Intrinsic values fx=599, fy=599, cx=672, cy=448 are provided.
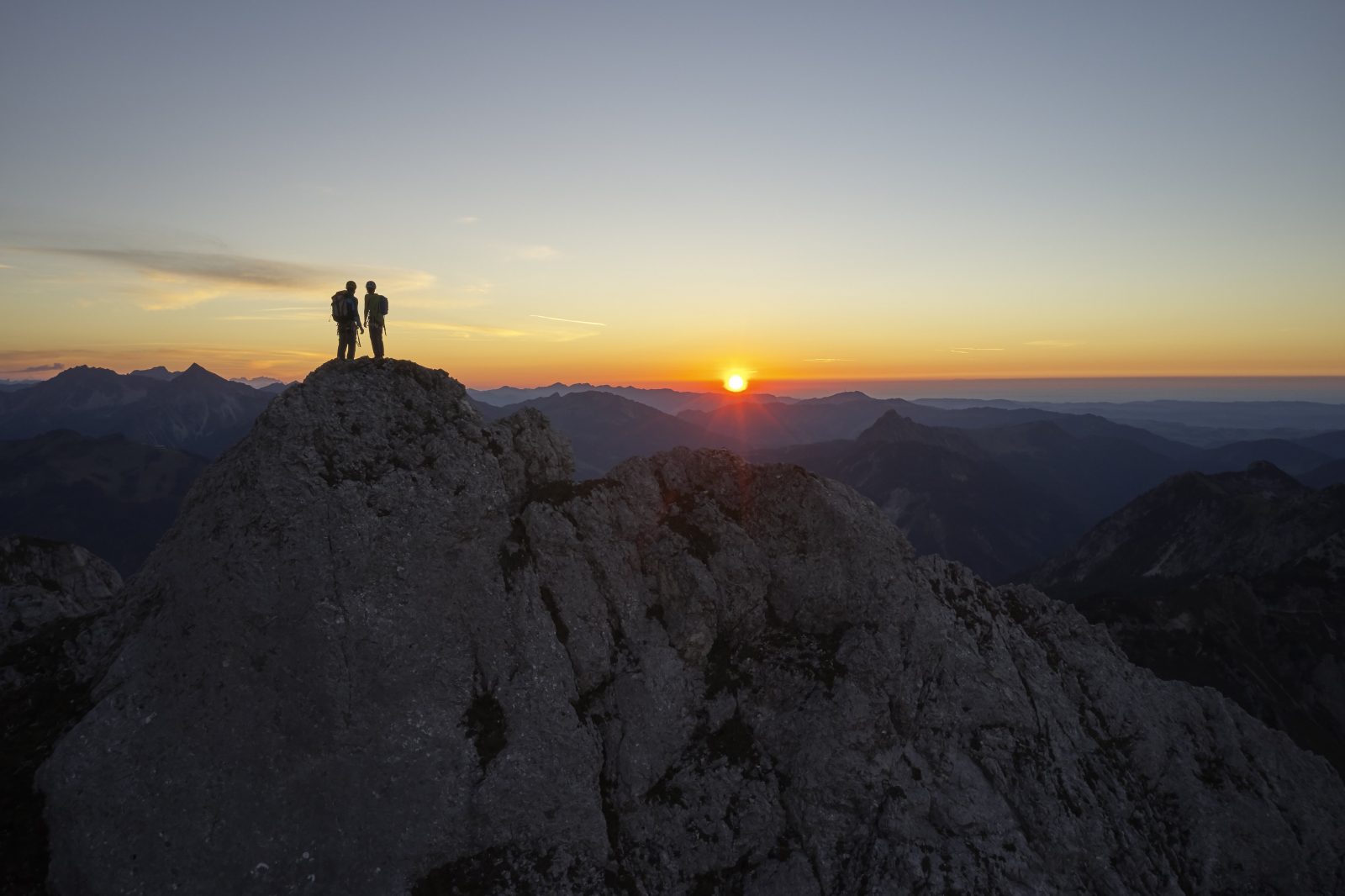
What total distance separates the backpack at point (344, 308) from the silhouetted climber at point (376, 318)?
68 cm

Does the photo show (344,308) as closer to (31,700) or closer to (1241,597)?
(31,700)

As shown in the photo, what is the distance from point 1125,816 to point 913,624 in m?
15.4

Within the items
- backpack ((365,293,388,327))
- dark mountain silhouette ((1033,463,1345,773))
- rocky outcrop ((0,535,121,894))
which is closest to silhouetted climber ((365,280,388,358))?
backpack ((365,293,388,327))

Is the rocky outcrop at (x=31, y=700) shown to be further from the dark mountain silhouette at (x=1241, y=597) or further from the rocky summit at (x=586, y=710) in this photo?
the dark mountain silhouette at (x=1241, y=597)

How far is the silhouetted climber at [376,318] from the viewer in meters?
34.2

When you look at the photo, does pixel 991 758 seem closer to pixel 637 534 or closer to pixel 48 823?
pixel 637 534

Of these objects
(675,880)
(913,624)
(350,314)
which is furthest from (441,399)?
(913,624)

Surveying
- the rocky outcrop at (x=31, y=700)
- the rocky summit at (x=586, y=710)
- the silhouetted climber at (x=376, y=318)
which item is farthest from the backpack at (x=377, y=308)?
the rocky outcrop at (x=31, y=700)

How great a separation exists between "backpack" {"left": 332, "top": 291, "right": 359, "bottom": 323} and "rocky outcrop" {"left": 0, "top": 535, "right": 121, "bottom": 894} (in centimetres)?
1836

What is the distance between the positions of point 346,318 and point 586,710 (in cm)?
2505

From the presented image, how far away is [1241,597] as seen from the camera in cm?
8362

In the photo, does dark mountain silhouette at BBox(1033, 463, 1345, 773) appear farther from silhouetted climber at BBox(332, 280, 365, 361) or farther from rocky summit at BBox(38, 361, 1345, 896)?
silhouetted climber at BBox(332, 280, 365, 361)

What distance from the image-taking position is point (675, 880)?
1061 inches

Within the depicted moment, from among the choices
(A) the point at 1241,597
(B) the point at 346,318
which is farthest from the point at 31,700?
(A) the point at 1241,597
